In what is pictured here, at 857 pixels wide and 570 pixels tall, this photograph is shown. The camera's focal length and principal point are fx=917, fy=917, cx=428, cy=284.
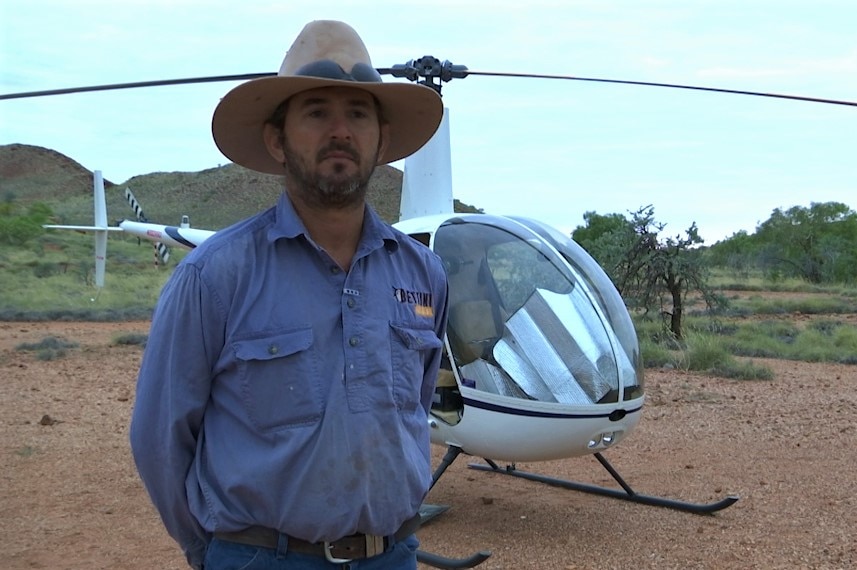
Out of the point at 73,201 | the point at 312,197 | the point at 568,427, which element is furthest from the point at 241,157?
the point at 73,201

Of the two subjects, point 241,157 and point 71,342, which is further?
point 71,342

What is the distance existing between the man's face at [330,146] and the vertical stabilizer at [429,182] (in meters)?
4.60

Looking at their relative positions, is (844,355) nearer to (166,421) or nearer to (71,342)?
(71,342)

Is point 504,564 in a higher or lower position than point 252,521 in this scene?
lower

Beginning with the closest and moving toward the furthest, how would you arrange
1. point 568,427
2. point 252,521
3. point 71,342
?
point 252,521 < point 568,427 < point 71,342

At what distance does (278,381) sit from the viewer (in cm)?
211

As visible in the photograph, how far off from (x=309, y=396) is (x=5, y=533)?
486cm

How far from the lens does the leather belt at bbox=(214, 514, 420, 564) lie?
211 centimetres

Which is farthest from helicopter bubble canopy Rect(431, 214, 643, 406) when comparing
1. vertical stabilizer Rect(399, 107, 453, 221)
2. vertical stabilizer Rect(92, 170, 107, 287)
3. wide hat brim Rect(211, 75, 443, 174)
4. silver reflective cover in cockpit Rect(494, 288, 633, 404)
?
vertical stabilizer Rect(92, 170, 107, 287)

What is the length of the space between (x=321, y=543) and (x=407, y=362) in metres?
0.49

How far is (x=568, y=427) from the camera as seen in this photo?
17.1 ft

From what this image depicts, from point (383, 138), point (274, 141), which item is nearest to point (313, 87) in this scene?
point (274, 141)

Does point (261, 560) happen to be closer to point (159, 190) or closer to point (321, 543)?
point (321, 543)

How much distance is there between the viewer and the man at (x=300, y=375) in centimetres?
210
